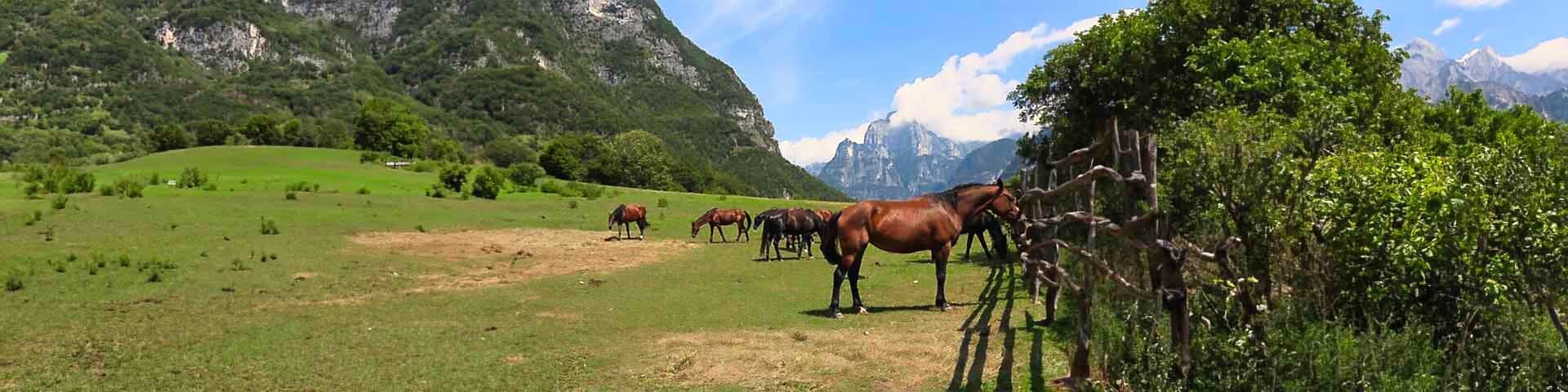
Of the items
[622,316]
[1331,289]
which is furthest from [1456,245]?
[622,316]

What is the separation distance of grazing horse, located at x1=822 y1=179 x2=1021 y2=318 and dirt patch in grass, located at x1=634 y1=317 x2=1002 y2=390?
195cm

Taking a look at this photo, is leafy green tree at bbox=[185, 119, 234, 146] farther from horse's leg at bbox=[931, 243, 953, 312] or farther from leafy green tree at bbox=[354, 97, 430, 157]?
horse's leg at bbox=[931, 243, 953, 312]

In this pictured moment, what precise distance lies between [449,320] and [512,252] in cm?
1218

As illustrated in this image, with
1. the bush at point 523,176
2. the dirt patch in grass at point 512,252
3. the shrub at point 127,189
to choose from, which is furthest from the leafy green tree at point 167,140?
the dirt patch in grass at point 512,252

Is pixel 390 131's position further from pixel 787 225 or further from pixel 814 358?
→ pixel 814 358

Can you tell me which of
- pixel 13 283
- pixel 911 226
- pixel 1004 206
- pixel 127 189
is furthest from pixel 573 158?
pixel 1004 206

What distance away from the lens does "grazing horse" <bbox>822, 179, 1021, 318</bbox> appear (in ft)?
42.4

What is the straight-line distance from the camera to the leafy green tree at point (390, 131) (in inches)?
3433

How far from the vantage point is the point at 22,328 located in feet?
37.0

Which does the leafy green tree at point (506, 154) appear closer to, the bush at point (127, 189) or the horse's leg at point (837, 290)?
the bush at point (127, 189)

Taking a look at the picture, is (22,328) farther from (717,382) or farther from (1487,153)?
(1487,153)

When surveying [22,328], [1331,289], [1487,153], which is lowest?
[22,328]

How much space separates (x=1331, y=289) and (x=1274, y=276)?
1.68 feet

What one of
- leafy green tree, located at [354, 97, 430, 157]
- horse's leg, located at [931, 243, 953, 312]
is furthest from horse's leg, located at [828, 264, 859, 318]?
leafy green tree, located at [354, 97, 430, 157]
